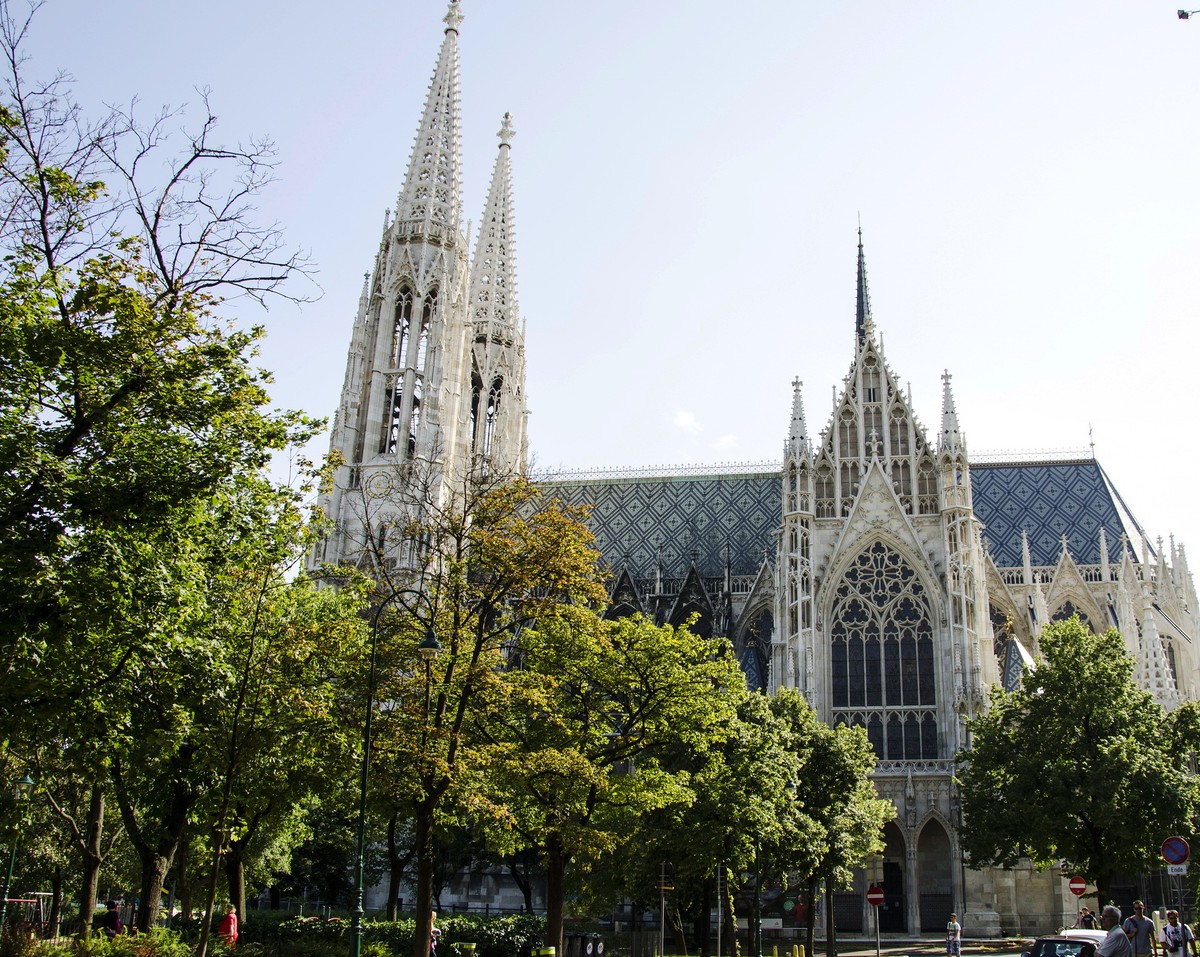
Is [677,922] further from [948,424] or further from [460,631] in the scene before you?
[948,424]

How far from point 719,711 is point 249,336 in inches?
542

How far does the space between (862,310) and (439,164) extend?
76.0ft

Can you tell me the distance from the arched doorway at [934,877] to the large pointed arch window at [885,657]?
298 cm

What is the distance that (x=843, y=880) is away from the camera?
3572 centimetres

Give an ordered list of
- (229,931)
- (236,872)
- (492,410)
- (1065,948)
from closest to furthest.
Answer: (1065,948)
(229,931)
(236,872)
(492,410)

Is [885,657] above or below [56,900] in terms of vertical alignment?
above

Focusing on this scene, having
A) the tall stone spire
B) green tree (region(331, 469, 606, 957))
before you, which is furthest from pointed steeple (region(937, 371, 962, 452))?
green tree (region(331, 469, 606, 957))

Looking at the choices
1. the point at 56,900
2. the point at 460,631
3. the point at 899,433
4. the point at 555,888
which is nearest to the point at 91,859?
the point at 460,631

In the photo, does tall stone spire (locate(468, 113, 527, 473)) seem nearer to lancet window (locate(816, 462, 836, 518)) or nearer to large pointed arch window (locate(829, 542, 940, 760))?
lancet window (locate(816, 462, 836, 518))

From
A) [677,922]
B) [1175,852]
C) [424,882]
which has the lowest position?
[677,922]

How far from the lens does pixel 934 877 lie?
45.3 metres

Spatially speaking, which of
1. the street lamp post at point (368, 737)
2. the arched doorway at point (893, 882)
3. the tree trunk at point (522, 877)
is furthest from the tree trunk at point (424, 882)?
the arched doorway at point (893, 882)

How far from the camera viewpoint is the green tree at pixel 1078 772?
107 feet

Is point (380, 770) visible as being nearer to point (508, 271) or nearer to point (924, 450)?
point (924, 450)
